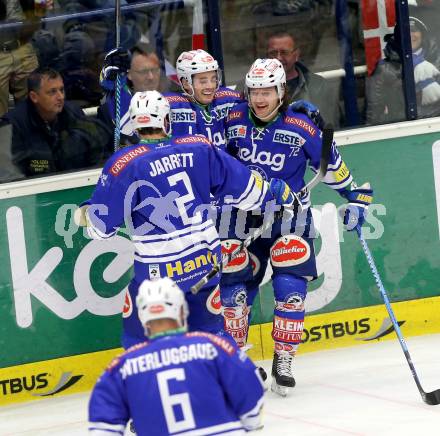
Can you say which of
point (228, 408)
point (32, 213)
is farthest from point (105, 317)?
point (228, 408)

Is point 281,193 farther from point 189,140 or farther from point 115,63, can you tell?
point 115,63

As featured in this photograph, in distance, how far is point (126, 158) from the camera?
5.41 meters

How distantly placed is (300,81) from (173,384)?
3.41 metres

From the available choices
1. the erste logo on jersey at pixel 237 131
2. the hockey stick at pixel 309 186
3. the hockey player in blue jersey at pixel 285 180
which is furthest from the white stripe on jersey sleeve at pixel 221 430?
the erste logo on jersey at pixel 237 131

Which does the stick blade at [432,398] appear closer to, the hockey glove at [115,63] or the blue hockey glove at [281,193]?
the blue hockey glove at [281,193]

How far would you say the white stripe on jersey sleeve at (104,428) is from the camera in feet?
13.1

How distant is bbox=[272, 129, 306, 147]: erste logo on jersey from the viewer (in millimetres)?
6258

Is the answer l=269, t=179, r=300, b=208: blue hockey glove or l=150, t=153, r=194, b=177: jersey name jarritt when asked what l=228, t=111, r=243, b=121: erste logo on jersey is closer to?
l=269, t=179, r=300, b=208: blue hockey glove

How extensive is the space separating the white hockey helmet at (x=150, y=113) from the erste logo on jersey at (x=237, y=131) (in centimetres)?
92

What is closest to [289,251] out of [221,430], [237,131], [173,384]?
[237,131]

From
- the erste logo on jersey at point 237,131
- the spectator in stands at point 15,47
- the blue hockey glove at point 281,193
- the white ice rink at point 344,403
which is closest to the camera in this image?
the white ice rink at point 344,403

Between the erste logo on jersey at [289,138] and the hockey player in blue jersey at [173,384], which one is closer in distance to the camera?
the hockey player in blue jersey at [173,384]

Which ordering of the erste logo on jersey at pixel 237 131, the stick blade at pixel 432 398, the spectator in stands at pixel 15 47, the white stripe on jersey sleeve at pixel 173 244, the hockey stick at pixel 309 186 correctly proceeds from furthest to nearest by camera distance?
the spectator in stands at pixel 15 47 → the erste logo on jersey at pixel 237 131 → the hockey stick at pixel 309 186 → the stick blade at pixel 432 398 → the white stripe on jersey sleeve at pixel 173 244

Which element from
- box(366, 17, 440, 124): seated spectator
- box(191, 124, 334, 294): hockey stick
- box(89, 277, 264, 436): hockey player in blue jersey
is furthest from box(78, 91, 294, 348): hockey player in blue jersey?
box(366, 17, 440, 124): seated spectator
